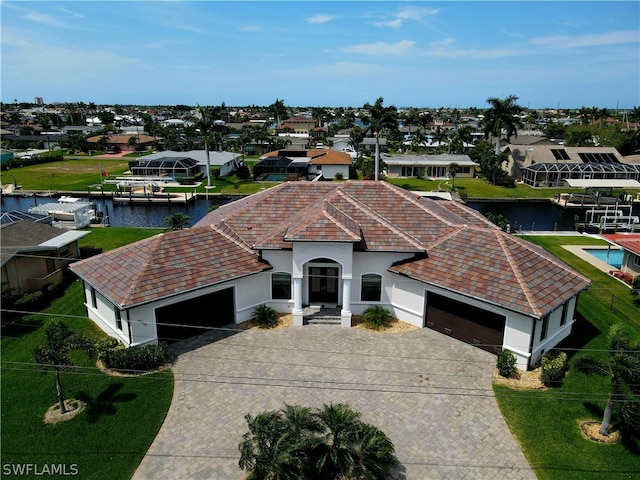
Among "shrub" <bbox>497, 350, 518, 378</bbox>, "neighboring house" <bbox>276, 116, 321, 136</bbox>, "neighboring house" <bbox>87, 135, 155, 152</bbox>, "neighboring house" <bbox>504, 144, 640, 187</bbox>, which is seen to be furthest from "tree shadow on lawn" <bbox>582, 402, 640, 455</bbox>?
"neighboring house" <bbox>276, 116, 321, 136</bbox>

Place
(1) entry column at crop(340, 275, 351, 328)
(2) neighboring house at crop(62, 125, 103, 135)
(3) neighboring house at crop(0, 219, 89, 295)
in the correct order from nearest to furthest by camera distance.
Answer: (1) entry column at crop(340, 275, 351, 328), (3) neighboring house at crop(0, 219, 89, 295), (2) neighboring house at crop(62, 125, 103, 135)

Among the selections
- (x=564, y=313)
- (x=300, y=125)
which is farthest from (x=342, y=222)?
A: (x=300, y=125)

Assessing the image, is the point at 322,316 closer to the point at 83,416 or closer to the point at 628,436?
the point at 83,416

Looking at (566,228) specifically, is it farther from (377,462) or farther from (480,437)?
(377,462)

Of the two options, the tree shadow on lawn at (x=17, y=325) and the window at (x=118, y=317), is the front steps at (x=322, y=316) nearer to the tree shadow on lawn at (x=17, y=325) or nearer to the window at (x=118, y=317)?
the window at (x=118, y=317)

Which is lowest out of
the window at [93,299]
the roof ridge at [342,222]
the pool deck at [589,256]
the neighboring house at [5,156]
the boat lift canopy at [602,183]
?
the pool deck at [589,256]

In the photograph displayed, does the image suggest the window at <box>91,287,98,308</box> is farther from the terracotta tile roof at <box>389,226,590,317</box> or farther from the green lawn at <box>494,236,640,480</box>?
the green lawn at <box>494,236,640,480</box>

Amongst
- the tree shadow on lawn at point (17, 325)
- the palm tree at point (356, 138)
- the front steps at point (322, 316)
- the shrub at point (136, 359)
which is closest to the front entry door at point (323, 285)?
the front steps at point (322, 316)

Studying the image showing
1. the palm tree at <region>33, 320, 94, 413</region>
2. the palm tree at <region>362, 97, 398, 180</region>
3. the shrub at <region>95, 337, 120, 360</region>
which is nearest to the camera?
the palm tree at <region>33, 320, 94, 413</region>
